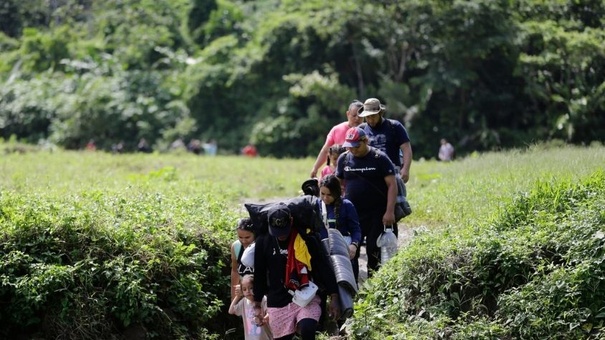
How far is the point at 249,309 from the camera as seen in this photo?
8.38m

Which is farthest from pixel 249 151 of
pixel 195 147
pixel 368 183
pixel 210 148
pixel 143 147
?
pixel 368 183

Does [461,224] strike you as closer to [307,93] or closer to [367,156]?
[367,156]

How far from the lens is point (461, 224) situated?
11.1m

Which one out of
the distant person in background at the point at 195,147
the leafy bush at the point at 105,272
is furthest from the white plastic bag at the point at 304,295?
the distant person in background at the point at 195,147

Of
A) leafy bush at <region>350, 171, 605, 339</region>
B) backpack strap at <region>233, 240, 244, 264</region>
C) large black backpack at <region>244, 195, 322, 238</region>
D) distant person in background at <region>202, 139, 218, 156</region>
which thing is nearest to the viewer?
large black backpack at <region>244, 195, 322, 238</region>

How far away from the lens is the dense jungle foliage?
33156mm

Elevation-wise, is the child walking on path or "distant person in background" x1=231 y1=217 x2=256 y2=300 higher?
"distant person in background" x1=231 y1=217 x2=256 y2=300

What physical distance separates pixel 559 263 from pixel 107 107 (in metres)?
36.8

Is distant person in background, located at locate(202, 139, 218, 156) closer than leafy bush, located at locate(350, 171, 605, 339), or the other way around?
leafy bush, located at locate(350, 171, 605, 339)

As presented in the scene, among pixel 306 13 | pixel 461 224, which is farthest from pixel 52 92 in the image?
pixel 461 224

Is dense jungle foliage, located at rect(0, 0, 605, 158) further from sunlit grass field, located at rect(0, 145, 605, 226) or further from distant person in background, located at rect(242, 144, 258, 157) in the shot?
sunlit grass field, located at rect(0, 145, 605, 226)

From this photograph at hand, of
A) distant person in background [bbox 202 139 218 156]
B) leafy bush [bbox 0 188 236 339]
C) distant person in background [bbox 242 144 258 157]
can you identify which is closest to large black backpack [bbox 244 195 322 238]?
leafy bush [bbox 0 188 236 339]

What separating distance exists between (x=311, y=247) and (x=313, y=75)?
1127 inches

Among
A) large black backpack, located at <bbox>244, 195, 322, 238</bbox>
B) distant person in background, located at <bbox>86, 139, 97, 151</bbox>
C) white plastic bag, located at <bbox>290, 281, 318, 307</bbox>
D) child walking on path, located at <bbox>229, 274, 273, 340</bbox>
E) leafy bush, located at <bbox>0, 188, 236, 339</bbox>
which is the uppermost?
large black backpack, located at <bbox>244, 195, 322, 238</bbox>
